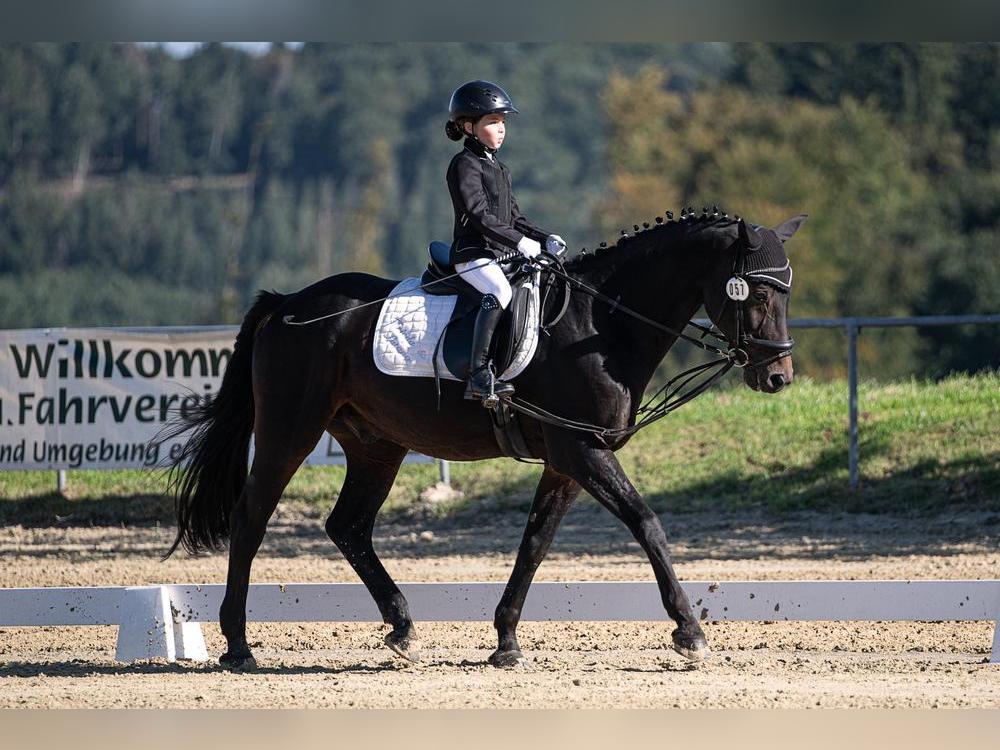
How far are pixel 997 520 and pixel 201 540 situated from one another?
278 inches

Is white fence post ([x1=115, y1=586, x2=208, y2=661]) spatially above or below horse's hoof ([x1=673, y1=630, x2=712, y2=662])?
below

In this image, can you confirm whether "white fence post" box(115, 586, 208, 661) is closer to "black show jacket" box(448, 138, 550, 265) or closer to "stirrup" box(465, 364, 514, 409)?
"stirrup" box(465, 364, 514, 409)

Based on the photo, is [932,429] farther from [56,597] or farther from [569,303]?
[56,597]

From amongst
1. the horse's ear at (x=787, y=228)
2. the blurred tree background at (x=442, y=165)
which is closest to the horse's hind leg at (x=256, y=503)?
the horse's ear at (x=787, y=228)

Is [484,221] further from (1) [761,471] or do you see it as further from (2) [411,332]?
(1) [761,471]

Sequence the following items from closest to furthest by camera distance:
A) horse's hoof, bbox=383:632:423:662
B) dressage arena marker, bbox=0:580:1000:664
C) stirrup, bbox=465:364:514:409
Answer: stirrup, bbox=465:364:514:409 → dressage arena marker, bbox=0:580:1000:664 → horse's hoof, bbox=383:632:423:662

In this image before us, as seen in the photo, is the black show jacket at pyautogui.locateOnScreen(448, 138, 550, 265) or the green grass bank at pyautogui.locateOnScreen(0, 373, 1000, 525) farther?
the green grass bank at pyautogui.locateOnScreen(0, 373, 1000, 525)

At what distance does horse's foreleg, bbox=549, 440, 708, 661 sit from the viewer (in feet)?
22.3

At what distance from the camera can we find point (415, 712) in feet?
19.2

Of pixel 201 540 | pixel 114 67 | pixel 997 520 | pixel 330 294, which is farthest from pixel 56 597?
pixel 114 67

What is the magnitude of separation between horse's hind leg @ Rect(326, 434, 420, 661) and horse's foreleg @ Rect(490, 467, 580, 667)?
50 cm

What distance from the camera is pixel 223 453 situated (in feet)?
26.4

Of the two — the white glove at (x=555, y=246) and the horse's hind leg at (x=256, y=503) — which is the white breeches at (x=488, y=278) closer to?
the white glove at (x=555, y=246)

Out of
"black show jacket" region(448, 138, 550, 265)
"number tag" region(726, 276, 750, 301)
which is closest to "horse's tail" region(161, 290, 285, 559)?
"black show jacket" region(448, 138, 550, 265)
